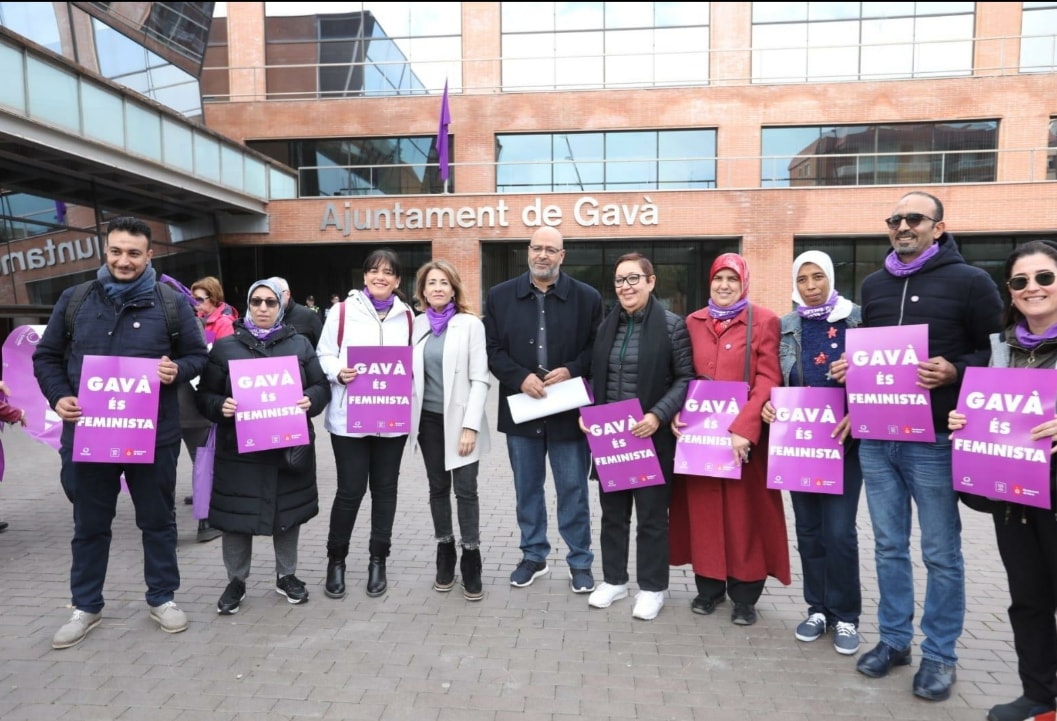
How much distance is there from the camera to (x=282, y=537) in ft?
14.1

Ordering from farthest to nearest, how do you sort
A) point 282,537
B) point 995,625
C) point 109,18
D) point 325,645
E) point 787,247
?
point 787,247
point 109,18
point 282,537
point 995,625
point 325,645

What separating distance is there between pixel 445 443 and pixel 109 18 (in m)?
15.9

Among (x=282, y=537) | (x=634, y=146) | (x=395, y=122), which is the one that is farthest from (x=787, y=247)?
(x=282, y=537)

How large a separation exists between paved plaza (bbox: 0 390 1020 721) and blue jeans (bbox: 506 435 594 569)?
0.34 meters

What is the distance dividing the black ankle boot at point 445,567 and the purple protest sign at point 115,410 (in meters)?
1.86

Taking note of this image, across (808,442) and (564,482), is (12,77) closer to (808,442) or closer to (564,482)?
(564,482)

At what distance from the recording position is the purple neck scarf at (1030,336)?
2732 mm

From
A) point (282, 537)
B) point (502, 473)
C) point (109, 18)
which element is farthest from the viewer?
point (109, 18)

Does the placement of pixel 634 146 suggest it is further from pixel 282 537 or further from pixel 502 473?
pixel 282 537

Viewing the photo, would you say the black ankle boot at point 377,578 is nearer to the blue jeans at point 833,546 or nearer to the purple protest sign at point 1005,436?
the blue jeans at point 833,546

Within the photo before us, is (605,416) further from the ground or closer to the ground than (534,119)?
closer to the ground

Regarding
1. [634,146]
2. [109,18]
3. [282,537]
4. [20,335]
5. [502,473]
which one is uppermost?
[109,18]

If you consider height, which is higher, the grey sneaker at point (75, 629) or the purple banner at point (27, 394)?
the purple banner at point (27, 394)

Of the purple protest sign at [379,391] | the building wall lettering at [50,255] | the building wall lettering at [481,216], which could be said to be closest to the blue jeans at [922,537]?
the purple protest sign at [379,391]
